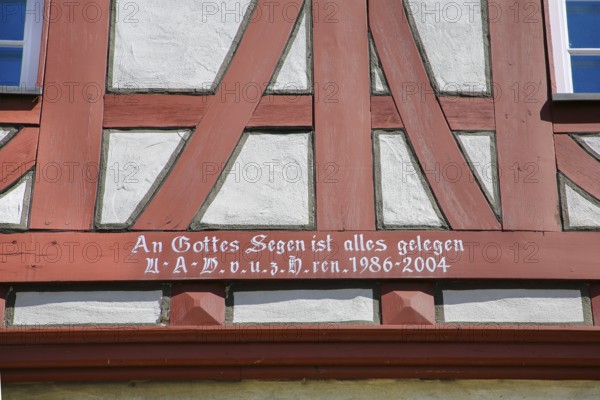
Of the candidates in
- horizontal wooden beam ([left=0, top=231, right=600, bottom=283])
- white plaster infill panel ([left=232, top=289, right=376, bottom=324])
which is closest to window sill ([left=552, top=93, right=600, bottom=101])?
horizontal wooden beam ([left=0, top=231, right=600, bottom=283])

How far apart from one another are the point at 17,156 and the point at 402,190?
6.28 feet

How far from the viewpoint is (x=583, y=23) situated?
18.5 ft

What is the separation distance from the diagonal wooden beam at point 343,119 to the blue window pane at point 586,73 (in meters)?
1.15

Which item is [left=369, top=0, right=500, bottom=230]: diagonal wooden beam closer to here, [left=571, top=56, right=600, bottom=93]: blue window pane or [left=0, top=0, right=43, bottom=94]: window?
[left=571, top=56, right=600, bottom=93]: blue window pane

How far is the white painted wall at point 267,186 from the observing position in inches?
199

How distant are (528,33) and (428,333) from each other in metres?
1.72

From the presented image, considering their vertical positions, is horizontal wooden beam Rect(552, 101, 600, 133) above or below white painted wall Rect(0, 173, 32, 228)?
above

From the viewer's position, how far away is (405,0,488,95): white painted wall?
5.33 m

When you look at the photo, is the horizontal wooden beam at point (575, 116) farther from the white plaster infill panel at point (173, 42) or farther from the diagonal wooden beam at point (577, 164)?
the white plaster infill panel at point (173, 42)

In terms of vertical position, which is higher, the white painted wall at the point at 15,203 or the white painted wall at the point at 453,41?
the white painted wall at the point at 453,41

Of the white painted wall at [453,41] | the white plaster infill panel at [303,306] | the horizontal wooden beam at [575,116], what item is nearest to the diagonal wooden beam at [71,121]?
the white plaster infill panel at [303,306]

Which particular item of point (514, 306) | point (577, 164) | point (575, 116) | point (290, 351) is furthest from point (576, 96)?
point (290, 351)

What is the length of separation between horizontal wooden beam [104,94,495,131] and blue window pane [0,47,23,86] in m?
0.58

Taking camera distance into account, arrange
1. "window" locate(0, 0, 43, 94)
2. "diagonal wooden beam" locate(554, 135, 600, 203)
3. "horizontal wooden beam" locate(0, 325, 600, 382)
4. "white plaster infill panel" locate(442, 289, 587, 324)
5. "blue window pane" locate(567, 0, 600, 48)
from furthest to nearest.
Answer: "blue window pane" locate(567, 0, 600, 48)
"window" locate(0, 0, 43, 94)
"diagonal wooden beam" locate(554, 135, 600, 203)
"white plaster infill panel" locate(442, 289, 587, 324)
"horizontal wooden beam" locate(0, 325, 600, 382)
